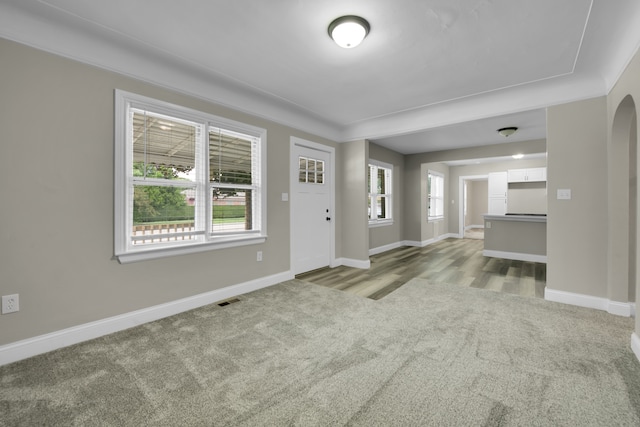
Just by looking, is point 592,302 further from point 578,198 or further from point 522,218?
point 522,218

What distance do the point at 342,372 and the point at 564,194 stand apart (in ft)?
10.6

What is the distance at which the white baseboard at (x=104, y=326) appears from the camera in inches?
80.2

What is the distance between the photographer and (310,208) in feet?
15.0

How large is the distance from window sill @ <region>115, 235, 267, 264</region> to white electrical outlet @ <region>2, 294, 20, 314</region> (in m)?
0.66

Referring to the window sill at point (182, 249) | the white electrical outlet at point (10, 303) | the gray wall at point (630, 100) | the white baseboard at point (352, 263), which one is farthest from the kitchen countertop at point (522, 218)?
the white electrical outlet at point (10, 303)

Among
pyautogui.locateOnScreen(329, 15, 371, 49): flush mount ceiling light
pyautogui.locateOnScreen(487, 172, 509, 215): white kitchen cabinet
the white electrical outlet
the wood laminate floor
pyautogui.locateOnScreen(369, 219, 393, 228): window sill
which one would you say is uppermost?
pyautogui.locateOnScreen(329, 15, 371, 49): flush mount ceiling light

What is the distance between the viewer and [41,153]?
84.0 inches

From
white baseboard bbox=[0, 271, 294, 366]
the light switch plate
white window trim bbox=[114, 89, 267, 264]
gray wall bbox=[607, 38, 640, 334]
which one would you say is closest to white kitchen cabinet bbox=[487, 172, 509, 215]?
the light switch plate

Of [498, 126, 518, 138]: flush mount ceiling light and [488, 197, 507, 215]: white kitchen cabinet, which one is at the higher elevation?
[498, 126, 518, 138]: flush mount ceiling light

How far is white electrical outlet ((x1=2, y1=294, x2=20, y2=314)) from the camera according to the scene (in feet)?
6.55

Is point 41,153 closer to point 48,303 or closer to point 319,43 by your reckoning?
point 48,303

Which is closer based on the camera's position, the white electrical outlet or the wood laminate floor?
the white electrical outlet

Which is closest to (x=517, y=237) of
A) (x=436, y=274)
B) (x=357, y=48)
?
(x=436, y=274)

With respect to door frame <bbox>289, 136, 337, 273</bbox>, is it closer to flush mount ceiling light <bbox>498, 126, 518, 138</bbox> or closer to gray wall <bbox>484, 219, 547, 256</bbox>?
flush mount ceiling light <bbox>498, 126, 518, 138</bbox>
